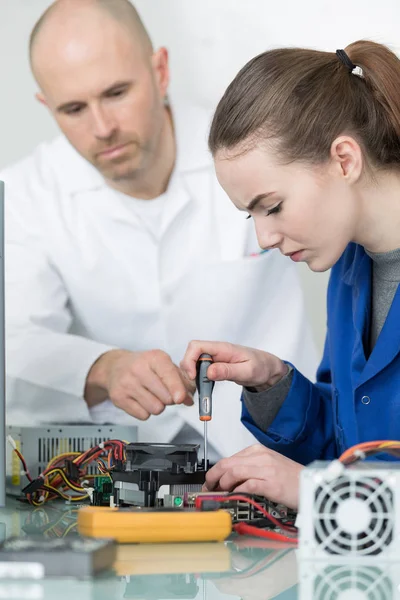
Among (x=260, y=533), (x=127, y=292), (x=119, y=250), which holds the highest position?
(x=119, y=250)

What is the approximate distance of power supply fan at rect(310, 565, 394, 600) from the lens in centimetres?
84

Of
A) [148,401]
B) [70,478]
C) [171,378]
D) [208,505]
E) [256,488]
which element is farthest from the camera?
[148,401]

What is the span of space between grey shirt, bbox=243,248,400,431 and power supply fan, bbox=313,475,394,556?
0.64 meters

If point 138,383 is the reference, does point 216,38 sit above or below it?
above

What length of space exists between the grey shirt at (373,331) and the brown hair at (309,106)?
22cm

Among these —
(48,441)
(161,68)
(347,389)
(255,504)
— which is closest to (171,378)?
(48,441)

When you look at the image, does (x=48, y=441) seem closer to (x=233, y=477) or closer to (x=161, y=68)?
(x=233, y=477)

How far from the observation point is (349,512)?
0.93 meters

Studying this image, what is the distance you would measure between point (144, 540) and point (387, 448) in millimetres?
332

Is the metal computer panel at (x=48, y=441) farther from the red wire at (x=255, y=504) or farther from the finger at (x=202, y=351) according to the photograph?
the red wire at (x=255, y=504)

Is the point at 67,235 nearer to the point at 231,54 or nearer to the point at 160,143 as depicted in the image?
the point at 160,143

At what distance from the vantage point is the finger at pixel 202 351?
144 cm

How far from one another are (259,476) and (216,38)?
57.9 inches

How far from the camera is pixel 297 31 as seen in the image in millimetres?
2342
